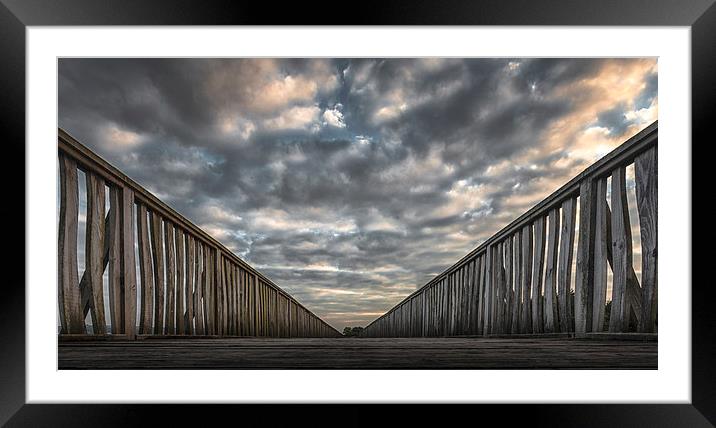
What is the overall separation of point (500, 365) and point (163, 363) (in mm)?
1152

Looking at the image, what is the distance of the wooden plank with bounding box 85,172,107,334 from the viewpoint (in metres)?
2.75

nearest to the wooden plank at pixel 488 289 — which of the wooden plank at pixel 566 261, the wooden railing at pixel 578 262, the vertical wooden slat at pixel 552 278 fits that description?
the wooden railing at pixel 578 262

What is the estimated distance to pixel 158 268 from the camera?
11.9 ft

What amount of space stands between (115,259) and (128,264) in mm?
103

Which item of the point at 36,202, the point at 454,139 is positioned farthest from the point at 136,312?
the point at 454,139

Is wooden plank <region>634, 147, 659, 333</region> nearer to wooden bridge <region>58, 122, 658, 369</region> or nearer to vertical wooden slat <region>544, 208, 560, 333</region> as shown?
wooden bridge <region>58, 122, 658, 369</region>

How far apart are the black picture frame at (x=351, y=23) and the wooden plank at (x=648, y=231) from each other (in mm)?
1097

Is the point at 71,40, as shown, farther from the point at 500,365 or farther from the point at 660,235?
the point at 660,235

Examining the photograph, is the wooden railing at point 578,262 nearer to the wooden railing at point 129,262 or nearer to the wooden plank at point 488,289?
the wooden plank at point 488,289

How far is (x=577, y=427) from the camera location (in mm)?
1326

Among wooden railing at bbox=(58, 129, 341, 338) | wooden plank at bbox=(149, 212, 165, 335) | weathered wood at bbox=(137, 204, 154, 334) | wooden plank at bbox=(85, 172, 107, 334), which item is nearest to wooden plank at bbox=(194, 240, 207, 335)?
wooden railing at bbox=(58, 129, 341, 338)

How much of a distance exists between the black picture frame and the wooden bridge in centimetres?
25

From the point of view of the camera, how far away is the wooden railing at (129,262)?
2535 mm

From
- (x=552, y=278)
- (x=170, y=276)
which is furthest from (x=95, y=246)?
(x=552, y=278)
